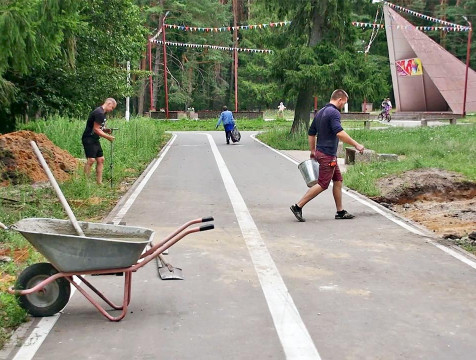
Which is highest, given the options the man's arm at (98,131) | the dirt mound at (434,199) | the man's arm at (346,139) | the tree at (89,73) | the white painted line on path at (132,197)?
the tree at (89,73)

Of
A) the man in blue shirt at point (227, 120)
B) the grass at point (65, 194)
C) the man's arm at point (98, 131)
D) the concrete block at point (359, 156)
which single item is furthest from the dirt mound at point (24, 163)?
the man in blue shirt at point (227, 120)

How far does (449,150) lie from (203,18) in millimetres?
50403

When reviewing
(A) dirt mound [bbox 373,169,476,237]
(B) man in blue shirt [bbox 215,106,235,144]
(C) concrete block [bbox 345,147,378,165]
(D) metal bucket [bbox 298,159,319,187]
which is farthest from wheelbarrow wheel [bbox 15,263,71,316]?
(B) man in blue shirt [bbox 215,106,235,144]

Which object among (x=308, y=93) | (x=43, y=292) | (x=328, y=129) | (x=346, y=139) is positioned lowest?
(x=43, y=292)

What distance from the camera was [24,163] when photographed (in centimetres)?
1363

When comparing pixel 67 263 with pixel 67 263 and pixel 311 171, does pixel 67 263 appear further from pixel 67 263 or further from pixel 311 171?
pixel 311 171

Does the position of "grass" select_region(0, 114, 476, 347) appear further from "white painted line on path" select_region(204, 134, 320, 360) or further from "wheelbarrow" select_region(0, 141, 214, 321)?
"white painted line on path" select_region(204, 134, 320, 360)

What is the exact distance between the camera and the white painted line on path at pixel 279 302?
4988mm

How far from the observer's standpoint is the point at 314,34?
28.6m

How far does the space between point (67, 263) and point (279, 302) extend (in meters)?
1.96

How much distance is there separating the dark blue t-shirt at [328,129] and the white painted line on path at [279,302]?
5.29 ft

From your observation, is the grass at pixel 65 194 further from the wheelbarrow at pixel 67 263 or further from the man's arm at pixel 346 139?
the man's arm at pixel 346 139

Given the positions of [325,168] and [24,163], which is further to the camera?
[24,163]

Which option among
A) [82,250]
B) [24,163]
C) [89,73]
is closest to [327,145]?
[82,250]
